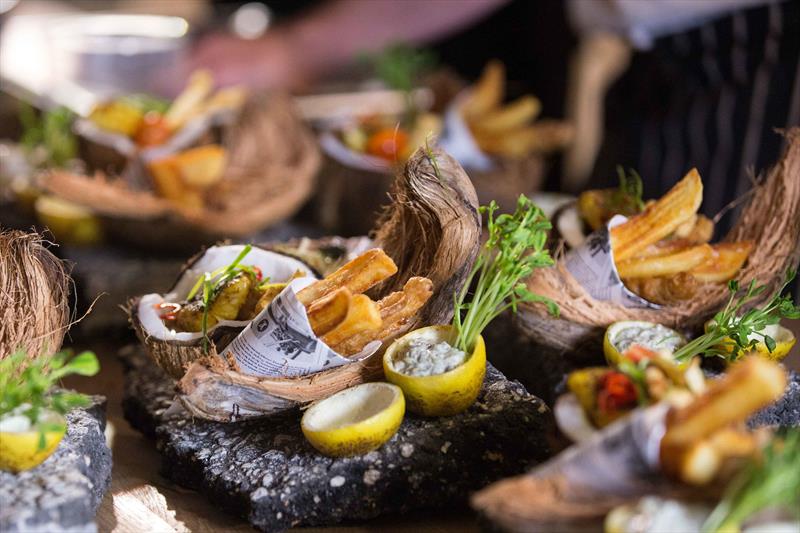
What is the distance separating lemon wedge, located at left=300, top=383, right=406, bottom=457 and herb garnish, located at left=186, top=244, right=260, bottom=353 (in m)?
0.21

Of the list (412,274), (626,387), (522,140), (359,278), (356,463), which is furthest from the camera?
(522,140)

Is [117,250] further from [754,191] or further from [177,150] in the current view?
[754,191]

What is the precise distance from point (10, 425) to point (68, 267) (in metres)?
0.31

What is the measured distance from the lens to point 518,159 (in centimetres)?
250

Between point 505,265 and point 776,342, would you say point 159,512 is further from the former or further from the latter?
point 776,342

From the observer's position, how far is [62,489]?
1044 millimetres

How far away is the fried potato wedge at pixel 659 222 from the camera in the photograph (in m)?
1.41

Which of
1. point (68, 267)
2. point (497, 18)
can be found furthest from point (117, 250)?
point (497, 18)

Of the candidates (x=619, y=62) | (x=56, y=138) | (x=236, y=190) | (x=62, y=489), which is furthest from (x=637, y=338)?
(x=619, y=62)

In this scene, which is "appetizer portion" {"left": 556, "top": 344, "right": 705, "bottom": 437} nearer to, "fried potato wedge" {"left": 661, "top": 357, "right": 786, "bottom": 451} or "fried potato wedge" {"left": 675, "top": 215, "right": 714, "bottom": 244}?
"fried potato wedge" {"left": 661, "top": 357, "right": 786, "bottom": 451}

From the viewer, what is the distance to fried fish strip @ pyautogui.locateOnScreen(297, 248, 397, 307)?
1.25 metres

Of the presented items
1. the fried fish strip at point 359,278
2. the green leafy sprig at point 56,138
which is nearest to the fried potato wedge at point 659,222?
the fried fish strip at point 359,278

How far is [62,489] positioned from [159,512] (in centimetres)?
19

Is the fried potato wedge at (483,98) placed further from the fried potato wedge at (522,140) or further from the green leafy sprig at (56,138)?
the green leafy sprig at (56,138)
